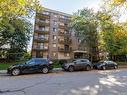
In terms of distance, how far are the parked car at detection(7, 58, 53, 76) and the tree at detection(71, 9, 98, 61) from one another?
1845 centimetres

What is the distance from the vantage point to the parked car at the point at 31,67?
2097cm

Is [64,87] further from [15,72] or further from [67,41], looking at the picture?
[67,41]

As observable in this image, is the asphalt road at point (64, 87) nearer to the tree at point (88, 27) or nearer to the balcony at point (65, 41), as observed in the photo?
the tree at point (88, 27)

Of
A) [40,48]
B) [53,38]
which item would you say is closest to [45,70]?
[40,48]

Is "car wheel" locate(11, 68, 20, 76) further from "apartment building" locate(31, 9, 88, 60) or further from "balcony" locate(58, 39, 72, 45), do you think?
"balcony" locate(58, 39, 72, 45)

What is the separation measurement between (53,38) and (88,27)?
19966 mm

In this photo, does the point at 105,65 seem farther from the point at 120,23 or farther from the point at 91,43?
the point at 120,23

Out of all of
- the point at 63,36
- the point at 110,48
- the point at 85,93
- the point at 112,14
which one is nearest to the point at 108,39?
the point at 110,48

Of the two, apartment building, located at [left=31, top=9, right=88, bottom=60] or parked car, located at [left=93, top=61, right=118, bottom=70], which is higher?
apartment building, located at [left=31, top=9, right=88, bottom=60]

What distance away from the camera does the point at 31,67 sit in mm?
22047

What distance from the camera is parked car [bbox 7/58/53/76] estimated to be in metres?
21.0

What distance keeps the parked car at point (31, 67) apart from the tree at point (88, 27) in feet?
60.5

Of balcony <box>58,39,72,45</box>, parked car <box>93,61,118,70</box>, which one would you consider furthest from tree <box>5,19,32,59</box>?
parked car <box>93,61,118,70</box>

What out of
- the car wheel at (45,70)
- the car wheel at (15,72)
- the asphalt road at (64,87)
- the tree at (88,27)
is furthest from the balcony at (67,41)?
the asphalt road at (64,87)
